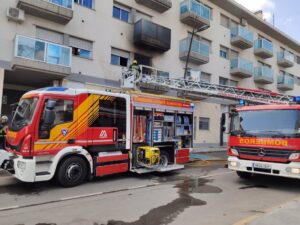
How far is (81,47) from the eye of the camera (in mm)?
18188

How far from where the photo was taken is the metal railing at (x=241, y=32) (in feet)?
96.1

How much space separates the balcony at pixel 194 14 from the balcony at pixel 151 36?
3313 millimetres

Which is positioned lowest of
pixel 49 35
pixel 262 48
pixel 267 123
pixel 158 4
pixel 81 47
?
pixel 267 123

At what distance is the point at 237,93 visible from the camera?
19.5m

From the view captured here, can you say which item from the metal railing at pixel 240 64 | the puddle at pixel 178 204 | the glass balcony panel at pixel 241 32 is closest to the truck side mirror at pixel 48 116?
the puddle at pixel 178 204

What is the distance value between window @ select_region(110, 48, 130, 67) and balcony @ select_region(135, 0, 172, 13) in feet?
13.4

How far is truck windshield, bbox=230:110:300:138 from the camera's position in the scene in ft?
29.4

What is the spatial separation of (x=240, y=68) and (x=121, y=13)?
13758 mm

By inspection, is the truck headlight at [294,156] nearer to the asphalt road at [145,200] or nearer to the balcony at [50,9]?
the asphalt road at [145,200]

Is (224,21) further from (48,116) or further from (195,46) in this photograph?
(48,116)

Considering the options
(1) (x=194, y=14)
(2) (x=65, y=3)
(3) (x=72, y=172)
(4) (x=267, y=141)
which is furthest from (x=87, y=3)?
(4) (x=267, y=141)

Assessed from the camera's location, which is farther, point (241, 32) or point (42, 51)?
point (241, 32)

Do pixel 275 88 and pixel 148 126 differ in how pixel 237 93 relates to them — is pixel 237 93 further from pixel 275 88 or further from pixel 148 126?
pixel 275 88

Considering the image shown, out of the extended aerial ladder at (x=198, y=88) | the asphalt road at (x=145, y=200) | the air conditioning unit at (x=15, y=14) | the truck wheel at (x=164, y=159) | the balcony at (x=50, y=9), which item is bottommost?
the asphalt road at (x=145, y=200)
